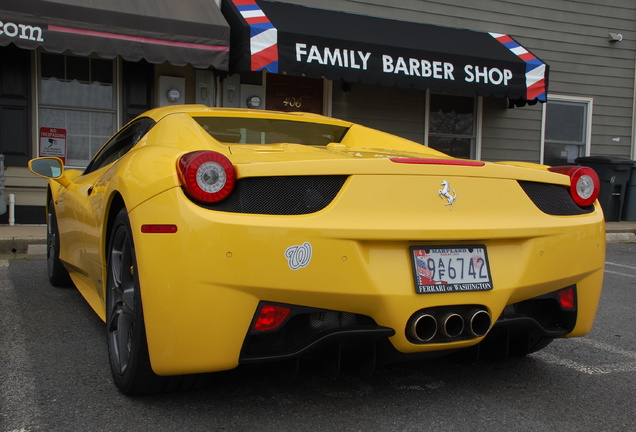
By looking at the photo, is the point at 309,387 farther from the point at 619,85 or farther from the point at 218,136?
the point at 619,85

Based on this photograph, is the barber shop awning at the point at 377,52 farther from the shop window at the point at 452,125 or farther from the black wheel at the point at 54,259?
the black wheel at the point at 54,259

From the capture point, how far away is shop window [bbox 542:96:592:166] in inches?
468

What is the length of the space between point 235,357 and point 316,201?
640 mm

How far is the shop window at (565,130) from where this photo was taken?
11891 mm

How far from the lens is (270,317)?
2186 millimetres

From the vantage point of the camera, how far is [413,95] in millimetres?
10758

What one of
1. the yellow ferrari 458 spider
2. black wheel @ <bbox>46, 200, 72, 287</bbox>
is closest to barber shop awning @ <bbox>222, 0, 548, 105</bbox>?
black wheel @ <bbox>46, 200, 72, 287</bbox>

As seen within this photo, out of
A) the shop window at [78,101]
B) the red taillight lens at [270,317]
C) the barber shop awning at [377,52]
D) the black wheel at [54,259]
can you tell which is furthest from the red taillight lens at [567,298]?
the shop window at [78,101]

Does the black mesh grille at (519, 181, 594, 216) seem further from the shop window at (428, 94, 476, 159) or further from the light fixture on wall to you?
the light fixture on wall

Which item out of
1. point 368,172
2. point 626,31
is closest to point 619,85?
point 626,31

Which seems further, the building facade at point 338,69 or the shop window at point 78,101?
the shop window at point 78,101

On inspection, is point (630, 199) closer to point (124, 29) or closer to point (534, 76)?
point (534, 76)

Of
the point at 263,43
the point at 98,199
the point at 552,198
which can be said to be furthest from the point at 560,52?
the point at 98,199

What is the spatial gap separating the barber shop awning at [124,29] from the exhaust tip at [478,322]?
610cm
